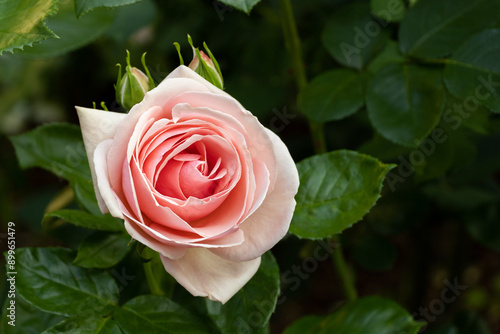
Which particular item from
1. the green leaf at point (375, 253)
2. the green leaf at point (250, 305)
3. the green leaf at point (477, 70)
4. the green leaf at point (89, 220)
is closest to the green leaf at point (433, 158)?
the green leaf at point (477, 70)

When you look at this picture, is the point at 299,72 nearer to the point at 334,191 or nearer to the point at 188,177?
the point at 334,191

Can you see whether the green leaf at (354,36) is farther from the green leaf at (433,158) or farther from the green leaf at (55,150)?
the green leaf at (55,150)

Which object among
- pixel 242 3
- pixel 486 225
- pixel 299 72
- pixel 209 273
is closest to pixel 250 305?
pixel 209 273

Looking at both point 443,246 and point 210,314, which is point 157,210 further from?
point 443,246

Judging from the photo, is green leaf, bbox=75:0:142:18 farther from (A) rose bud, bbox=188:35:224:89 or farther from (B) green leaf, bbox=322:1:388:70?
(B) green leaf, bbox=322:1:388:70

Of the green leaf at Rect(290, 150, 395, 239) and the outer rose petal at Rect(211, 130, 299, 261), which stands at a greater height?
the outer rose petal at Rect(211, 130, 299, 261)

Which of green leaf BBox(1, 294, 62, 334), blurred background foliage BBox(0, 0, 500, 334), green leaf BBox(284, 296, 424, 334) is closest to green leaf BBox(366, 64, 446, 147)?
blurred background foliage BBox(0, 0, 500, 334)

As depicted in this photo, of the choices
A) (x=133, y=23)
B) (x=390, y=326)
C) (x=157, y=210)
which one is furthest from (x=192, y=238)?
(x=133, y=23)
